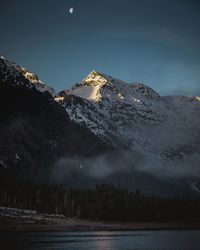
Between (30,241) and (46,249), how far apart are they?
25611mm

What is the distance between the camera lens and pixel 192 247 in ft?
524

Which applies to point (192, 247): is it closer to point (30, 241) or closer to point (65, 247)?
point (65, 247)

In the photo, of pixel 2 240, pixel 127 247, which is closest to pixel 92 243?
pixel 127 247

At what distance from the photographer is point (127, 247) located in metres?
164

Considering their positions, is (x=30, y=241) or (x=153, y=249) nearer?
(x=153, y=249)

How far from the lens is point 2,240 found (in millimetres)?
166625

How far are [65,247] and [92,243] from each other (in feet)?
72.9

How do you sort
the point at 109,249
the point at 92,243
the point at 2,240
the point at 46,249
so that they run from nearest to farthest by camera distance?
1. the point at 46,249
2. the point at 109,249
3. the point at 2,240
4. the point at 92,243

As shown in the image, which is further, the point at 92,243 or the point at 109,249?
the point at 92,243

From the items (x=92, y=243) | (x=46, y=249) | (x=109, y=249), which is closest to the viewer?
(x=46, y=249)

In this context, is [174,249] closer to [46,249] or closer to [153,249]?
[153,249]

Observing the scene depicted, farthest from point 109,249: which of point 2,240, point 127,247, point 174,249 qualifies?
point 2,240

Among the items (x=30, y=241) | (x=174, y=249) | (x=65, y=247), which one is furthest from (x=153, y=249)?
(x=30, y=241)

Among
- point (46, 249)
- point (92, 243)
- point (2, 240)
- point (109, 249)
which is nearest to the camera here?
point (46, 249)
